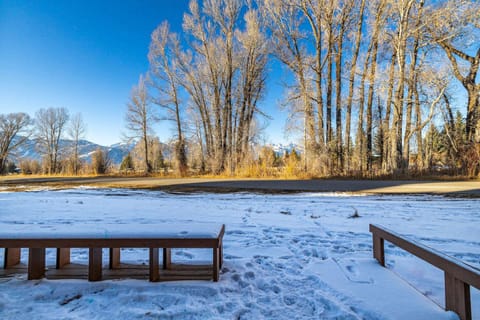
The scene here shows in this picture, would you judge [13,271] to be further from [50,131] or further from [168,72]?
[50,131]

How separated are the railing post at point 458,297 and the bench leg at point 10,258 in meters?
3.94

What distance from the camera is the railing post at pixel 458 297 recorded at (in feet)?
5.14

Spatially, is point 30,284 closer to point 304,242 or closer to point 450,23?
point 304,242

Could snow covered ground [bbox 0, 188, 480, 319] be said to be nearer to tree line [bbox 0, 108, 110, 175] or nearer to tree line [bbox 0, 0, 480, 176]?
tree line [bbox 0, 0, 480, 176]

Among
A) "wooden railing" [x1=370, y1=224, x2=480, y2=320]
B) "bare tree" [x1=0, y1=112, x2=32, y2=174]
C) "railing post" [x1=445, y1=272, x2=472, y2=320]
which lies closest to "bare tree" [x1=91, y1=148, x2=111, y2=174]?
"bare tree" [x1=0, y1=112, x2=32, y2=174]

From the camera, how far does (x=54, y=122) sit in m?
35.2

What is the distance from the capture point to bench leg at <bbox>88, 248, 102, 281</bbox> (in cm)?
223

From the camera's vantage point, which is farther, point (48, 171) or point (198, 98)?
point (48, 171)

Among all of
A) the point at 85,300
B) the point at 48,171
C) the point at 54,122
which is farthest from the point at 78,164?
the point at 85,300

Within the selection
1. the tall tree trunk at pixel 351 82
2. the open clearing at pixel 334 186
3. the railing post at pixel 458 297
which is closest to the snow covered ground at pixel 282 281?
the railing post at pixel 458 297

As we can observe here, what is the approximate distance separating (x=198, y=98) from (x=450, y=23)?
17022 mm

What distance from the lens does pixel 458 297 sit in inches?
64.1

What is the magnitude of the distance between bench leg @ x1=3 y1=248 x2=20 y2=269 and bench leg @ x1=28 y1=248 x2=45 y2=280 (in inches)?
18.4

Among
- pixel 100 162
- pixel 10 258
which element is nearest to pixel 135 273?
pixel 10 258
